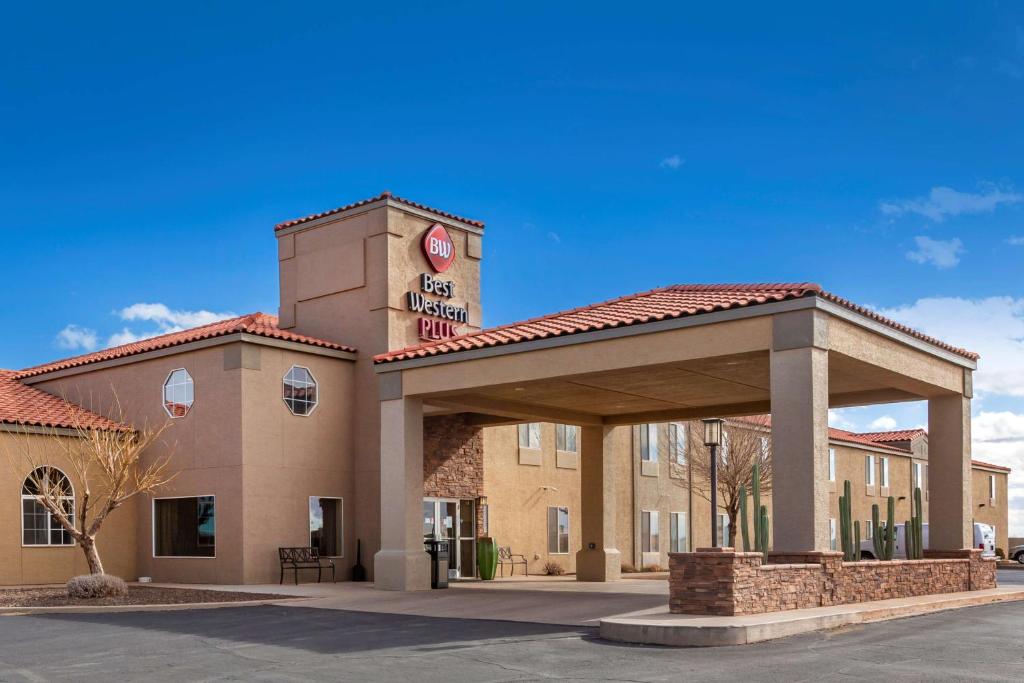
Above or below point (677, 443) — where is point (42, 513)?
below

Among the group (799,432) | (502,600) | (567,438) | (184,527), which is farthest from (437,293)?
(799,432)

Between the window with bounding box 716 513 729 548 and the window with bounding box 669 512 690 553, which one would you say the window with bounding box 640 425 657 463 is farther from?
the window with bounding box 716 513 729 548

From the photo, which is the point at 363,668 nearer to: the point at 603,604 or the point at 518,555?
the point at 603,604

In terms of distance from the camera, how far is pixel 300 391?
2544 centimetres

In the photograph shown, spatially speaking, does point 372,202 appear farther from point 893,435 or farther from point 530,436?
point 893,435

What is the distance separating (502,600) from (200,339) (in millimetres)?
9682

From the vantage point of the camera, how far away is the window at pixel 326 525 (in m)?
25.3

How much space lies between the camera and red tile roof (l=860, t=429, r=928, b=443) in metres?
50.2

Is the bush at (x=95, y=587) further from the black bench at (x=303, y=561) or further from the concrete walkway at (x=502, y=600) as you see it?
the black bench at (x=303, y=561)

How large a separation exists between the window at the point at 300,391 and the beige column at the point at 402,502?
141 inches

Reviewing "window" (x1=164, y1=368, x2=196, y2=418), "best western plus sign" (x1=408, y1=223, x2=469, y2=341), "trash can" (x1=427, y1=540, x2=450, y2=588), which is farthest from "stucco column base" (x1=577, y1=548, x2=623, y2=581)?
"window" (x1=164, y1=368, x2=196, y2=418)

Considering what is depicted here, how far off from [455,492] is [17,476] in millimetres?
10151

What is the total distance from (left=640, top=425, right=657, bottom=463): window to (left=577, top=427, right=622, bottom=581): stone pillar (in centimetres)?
902

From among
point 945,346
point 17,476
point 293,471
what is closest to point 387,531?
point 293,471
